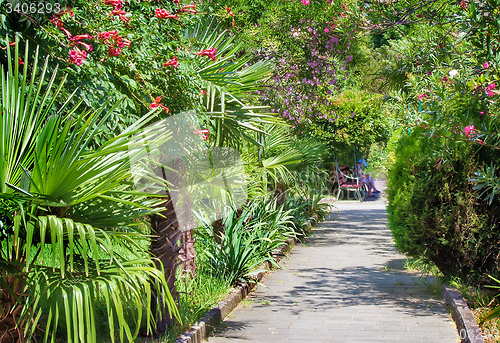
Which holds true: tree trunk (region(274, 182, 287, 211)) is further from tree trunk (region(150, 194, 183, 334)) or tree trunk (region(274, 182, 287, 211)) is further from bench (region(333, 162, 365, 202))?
bench (region(333, 162, 365, 202))

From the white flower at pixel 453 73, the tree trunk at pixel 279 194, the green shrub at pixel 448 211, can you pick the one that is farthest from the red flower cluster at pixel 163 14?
the tree trunk at pixel 279 194

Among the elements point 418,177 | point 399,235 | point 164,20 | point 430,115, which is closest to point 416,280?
point 399,235

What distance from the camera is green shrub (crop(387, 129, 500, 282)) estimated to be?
18.2 ft

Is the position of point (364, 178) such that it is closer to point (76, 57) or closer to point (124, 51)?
point (124, 51)

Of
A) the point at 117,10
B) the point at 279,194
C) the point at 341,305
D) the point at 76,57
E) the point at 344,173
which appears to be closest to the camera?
the point at 76,57

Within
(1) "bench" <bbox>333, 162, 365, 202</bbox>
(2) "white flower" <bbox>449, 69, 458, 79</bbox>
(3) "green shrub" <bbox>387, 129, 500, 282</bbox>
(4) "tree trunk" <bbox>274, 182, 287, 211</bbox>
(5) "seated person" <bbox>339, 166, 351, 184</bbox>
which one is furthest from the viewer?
(5) "seated person" <bbox>339, 166, 351, 184</bbox>

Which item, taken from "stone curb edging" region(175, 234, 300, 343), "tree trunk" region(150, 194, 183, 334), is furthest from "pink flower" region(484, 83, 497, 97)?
"stone curb edging" region(175, 234, 300, 343)

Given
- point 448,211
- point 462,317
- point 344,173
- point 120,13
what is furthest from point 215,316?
point 344,173

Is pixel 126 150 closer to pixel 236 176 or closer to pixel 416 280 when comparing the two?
pixel 236 176

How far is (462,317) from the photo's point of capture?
476 centimetres

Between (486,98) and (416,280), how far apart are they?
3081 mm

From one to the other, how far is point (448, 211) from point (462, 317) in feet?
4.47

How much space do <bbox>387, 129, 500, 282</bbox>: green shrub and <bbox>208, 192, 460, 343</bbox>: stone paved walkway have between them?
617 millimetres

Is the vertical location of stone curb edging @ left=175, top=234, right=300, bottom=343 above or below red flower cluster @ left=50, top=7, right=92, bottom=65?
below
